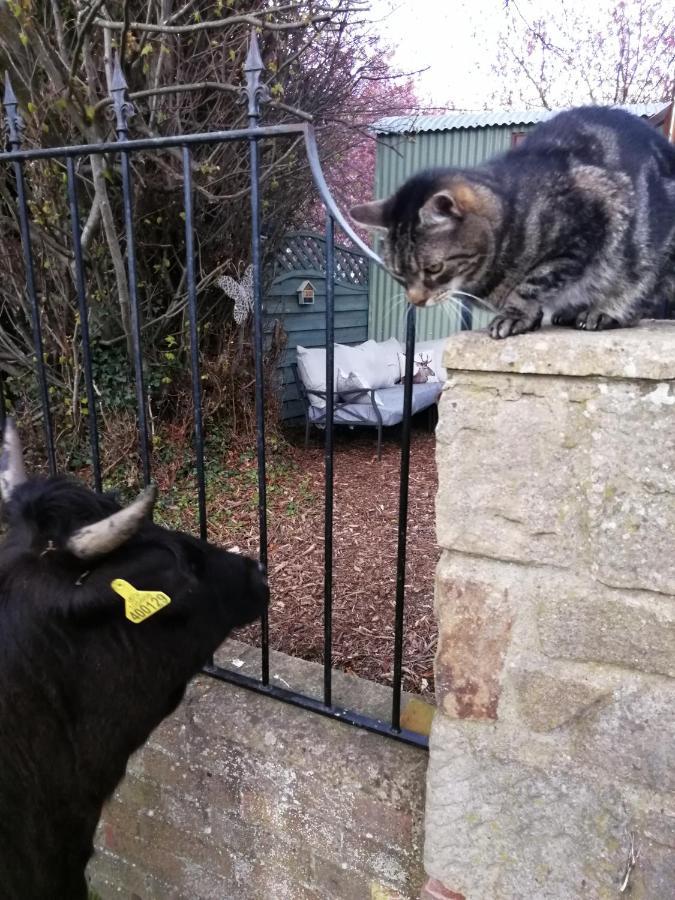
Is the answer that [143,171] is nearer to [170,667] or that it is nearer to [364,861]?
[170,667]

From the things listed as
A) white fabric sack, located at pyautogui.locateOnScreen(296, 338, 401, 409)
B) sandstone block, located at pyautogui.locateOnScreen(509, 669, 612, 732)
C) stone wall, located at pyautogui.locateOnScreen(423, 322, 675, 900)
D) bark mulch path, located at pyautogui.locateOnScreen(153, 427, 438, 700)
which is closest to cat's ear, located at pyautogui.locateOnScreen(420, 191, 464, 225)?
stone wall, located at pyautogui.locateOnScreen(423, 322, 675, 900)

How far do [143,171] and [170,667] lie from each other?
475cm

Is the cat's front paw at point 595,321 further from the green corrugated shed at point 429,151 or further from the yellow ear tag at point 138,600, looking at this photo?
the green corrugated shed at point 429,151

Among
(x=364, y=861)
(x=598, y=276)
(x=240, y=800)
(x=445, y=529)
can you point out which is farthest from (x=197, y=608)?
(x=598, y=276)

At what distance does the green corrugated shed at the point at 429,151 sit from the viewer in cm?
997

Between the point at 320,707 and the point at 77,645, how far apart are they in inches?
32.9

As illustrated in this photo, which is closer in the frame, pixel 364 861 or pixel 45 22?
pixel 364 861

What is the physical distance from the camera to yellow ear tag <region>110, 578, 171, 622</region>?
149 centimetres

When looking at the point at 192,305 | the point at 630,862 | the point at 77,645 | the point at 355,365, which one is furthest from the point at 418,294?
the point at 355,365

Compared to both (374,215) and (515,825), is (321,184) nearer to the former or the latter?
(374,215)

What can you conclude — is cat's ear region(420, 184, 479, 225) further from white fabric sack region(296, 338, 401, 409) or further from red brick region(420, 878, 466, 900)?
white fabric sack region(296, 338, 401, 409)

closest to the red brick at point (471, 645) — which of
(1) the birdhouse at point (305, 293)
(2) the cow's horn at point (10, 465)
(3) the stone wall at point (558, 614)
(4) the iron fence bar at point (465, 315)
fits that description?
(3) the stone wall at point (558, 614)

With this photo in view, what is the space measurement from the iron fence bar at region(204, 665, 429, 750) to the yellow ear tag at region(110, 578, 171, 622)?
2.68ft

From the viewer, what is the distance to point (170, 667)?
1707 mm
